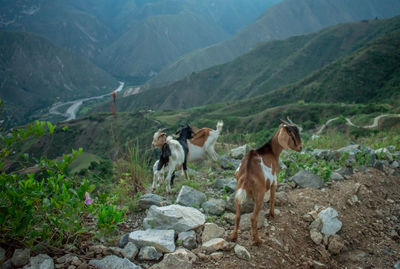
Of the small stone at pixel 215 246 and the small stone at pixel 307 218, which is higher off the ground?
the small stone at pixel 215 246

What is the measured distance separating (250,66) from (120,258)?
108363 millimetres

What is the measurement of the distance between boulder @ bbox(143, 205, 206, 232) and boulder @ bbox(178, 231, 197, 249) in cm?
13

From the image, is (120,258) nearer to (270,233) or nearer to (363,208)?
(270,233)

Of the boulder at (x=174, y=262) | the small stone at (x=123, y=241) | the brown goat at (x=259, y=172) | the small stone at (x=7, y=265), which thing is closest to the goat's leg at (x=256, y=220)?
the brown goat at (x=259, y=172)

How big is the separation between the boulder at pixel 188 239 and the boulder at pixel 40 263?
1652 millimetres

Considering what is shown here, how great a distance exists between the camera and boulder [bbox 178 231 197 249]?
378 centimetres

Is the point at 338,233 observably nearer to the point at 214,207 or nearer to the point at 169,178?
the point at 214,207

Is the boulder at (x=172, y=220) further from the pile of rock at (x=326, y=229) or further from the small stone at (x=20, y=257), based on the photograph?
the pile of rock at (x=326, y=229)

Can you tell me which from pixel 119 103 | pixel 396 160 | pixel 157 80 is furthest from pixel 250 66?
pixel 396 160

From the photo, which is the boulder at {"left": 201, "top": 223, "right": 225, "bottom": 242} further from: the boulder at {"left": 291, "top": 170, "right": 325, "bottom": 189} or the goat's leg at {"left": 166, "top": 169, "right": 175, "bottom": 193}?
the boulder at {"left": 291, "top": 170, "right": 325, "bottom": 189}

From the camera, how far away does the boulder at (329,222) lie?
448cm

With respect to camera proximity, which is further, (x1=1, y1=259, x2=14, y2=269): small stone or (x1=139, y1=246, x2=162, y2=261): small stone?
(x1=139, y1=246, x2=162, y2=261): small stone

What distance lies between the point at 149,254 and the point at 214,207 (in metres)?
1.70

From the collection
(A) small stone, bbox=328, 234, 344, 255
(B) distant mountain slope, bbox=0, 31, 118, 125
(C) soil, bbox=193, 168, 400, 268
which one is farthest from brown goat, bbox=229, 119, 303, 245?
(B) distant mountain slope, bbox=0, 31, 118, 125
